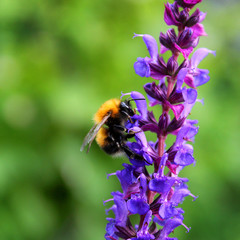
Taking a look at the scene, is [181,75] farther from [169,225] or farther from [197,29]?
[169,225]

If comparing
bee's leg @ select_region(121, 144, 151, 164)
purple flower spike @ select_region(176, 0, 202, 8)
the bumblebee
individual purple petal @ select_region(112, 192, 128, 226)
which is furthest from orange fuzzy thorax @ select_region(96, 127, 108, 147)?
purple flower spike @ select_region(176, 0, 202, 8)

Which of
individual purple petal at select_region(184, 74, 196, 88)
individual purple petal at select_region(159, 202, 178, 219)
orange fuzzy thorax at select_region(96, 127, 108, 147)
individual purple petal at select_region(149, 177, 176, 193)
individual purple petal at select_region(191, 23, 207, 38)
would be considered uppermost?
individual purple petal at select_region(191, 23, 207, 38)

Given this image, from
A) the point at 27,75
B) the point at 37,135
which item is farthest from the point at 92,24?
the point at 37,135

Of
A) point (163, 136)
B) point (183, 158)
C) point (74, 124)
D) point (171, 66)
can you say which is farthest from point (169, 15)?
point (74, 124)

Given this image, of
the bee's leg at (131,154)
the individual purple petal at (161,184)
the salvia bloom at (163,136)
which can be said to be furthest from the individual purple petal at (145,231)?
the bee's leg at (131,154)

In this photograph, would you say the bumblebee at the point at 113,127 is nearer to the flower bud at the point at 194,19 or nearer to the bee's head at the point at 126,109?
the bee's head at the point at 126,109

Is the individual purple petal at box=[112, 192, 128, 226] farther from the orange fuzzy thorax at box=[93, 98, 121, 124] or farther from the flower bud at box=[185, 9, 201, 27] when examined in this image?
the flower bud at box=[185, 9, 201, 27]

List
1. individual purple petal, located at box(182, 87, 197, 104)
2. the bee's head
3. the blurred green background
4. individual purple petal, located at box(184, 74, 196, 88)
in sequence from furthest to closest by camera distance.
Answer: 1. the blurred green background
2. the bee's head
3. individual purple petal, located at box(184, 74, 196, 88)
4. individual purple petal, located at box(182, 87, 197, 104)
